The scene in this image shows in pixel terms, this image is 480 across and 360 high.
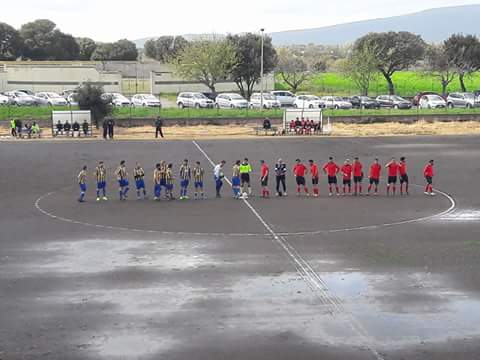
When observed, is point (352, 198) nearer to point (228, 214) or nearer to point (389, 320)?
point (228, 214)

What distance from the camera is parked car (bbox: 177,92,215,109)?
2494 inches

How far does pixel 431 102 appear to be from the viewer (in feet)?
206

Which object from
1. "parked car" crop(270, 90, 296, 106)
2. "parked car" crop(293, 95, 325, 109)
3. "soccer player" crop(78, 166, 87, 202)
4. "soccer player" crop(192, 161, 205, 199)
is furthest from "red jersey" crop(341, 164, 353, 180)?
"parked car" crop(270, 90, 296, 106)

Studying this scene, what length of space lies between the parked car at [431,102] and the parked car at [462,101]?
151 centimetres

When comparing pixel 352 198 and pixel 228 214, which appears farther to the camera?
pixel 352 198

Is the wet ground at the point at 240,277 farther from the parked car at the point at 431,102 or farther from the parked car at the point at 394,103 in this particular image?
the parked car at the point at 394,103

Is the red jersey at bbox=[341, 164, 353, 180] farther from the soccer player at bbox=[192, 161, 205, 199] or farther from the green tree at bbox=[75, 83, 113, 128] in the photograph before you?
the green tree at bbox=[75, 83, 113, 128]

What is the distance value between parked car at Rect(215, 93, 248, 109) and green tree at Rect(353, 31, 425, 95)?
2005 cm

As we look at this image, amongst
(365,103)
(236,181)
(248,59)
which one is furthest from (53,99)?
(236,181)

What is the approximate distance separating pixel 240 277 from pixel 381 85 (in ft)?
243

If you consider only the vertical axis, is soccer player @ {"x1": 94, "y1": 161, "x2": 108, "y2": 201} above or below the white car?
below

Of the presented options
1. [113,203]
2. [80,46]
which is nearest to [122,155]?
[113,203]

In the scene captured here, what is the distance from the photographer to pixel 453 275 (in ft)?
53.1

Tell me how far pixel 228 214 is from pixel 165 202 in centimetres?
333
